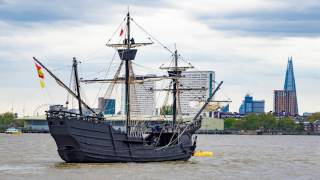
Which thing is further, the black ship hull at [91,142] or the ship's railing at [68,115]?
the ship's railing at [68,115]

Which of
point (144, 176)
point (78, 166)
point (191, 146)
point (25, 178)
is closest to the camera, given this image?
point (25, 178)

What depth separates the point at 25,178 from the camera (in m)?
59.8

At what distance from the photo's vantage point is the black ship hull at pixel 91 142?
72.4m

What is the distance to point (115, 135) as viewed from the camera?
246ft

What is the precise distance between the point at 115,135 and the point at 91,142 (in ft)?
9.73

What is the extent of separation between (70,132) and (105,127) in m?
3.75

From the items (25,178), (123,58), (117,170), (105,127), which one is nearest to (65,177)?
(25,178)

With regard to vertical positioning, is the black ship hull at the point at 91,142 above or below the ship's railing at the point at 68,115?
below

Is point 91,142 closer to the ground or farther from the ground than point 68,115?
closer to the ground

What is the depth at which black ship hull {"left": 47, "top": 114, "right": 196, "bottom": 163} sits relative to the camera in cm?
7238

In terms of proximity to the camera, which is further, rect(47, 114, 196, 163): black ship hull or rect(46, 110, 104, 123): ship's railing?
rect(46, 110, 104, 123): ship's railing

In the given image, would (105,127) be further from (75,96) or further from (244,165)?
(244,165)

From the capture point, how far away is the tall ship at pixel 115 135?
239ft

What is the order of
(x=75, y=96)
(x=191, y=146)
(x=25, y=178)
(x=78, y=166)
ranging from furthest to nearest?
1. (x=191, y=146)
2. (x=75, y=96)
3. (x=78, y=166)
4. (x=25, y=178)
